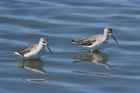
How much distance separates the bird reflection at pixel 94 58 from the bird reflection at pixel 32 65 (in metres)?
1.35

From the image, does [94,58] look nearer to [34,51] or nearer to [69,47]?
[69,47]

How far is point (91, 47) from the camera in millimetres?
20656

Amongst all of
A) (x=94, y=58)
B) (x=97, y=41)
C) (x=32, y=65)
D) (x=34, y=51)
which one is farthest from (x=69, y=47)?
(x=32, y=65)

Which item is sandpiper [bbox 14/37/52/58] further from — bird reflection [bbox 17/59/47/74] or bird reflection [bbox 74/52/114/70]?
bird reflection [bbox 74/52/114/70]

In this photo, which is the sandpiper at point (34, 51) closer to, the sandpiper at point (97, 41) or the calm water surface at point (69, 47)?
the calm water surface at point (69, 47)

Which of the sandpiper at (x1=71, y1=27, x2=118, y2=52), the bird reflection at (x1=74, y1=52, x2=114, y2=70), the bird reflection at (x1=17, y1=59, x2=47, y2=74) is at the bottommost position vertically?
the bird reflection at (x1=17, y1=59, x2=47, y2=74)

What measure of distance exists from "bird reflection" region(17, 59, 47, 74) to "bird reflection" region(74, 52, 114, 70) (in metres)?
1.35

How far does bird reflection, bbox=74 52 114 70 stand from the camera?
19656 mm

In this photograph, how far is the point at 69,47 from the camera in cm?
2150

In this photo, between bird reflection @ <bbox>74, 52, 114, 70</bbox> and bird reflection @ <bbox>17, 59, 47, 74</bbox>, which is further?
bird reflection @ <bbox>74, 52, 114, 70</bbox>

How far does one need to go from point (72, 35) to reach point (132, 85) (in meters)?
6.55

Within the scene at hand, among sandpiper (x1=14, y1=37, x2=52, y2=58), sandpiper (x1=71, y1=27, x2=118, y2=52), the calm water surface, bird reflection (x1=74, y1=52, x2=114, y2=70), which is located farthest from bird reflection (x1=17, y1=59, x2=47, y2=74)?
sandpiper (x1=71, y1=27, x2=118, y2=52)

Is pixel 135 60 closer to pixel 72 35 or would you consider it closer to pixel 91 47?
pixel 91 47

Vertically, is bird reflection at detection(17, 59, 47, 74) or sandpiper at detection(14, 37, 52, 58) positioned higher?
sandpiper at detection(14, 37, 52, 58)
